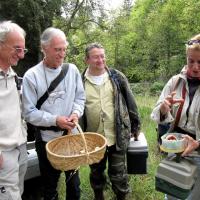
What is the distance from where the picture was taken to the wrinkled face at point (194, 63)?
278cm

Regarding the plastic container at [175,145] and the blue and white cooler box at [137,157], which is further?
the blue and white cooler box at [137,157]

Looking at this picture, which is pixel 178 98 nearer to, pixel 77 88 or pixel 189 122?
pixel 189 122

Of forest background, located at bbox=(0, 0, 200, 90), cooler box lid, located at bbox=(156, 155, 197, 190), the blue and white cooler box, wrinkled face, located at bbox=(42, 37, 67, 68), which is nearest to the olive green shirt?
the blue and white cooler box

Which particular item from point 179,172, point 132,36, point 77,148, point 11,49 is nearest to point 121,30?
point 132,36

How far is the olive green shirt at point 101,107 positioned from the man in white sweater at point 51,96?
0.30 meters

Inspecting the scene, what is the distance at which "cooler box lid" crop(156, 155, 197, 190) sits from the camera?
8.93 feet

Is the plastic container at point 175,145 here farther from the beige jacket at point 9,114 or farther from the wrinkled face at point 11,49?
the wrinkled face at point 11,49

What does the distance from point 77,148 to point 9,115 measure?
88 cm

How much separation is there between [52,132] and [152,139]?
3.74 meters

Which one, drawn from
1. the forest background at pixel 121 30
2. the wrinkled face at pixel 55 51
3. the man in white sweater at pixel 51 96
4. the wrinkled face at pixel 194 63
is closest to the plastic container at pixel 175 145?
the wrinkled face at pixel 194 63

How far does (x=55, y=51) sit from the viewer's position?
3377 mm

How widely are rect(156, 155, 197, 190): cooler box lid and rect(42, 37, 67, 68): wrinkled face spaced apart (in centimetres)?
144

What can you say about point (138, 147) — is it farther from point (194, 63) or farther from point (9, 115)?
point (9, 115)

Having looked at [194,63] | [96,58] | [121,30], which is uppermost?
[194,63]
